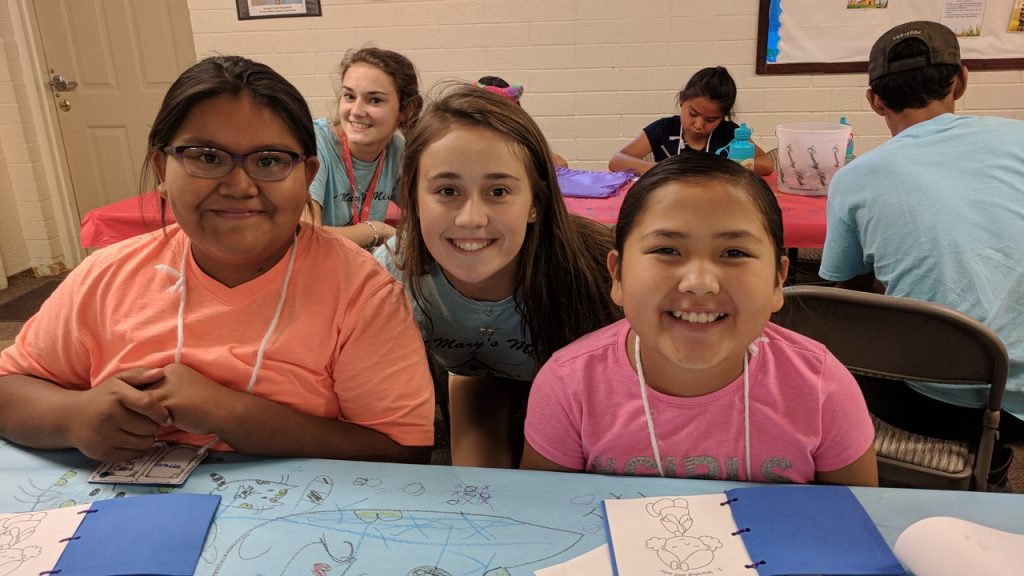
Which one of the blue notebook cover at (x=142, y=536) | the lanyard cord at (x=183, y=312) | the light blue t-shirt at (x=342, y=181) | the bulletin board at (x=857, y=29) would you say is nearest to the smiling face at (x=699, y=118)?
the bulletin board at (x=857, y=29)

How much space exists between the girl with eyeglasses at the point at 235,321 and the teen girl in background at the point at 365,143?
117 centimetres

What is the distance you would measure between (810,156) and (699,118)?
2.19 feet

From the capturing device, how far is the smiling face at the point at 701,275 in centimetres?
101

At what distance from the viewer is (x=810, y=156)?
8.25 feet

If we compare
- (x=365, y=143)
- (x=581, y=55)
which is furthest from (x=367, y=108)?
(x=581, y=55)

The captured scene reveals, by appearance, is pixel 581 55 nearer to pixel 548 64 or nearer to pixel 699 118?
pixel 548 64

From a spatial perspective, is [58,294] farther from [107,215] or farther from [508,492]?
[107,215]

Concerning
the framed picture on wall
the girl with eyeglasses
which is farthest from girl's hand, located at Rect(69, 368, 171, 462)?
the framed picture on wall

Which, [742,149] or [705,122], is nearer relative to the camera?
[742,149]

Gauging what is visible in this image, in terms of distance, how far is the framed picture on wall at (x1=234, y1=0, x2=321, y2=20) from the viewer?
427cm

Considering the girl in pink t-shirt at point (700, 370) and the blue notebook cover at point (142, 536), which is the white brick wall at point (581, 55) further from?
the blue notebook cover at point (142, 536)

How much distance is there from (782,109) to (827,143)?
1.75 meters

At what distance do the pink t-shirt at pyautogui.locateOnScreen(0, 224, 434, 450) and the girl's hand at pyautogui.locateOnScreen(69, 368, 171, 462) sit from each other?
0.09m

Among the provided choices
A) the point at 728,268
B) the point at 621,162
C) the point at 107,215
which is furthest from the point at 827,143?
the point at 107,215
